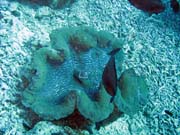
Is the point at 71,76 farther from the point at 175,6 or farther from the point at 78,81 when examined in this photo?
the point at 175,6

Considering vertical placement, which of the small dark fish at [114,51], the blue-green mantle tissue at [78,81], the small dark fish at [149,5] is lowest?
the blue-green mantle tissue at [78,81]

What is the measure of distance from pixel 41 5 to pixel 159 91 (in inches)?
59.5

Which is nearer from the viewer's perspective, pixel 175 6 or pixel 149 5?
pixel 149 5

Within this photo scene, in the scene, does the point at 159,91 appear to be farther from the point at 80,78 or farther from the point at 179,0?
the point at 179,0

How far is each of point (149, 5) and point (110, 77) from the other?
1596mm

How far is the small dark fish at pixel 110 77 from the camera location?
2129 millimetres

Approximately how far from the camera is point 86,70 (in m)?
2.35

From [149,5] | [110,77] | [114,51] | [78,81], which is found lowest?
[78,81]

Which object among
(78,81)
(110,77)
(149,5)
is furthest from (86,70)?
(149,5)

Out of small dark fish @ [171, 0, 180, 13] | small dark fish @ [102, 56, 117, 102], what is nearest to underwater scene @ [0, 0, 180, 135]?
small dark fish @ [102, 56, 117, 102]

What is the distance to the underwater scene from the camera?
2072 millimetres

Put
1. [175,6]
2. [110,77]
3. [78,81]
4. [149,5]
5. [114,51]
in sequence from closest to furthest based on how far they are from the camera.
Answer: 1. [110,77]
2. [78,81]
3. [114,51]
4. [149,5]
5. [175,6]

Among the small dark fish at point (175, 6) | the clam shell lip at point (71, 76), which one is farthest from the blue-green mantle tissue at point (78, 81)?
the small dark fish at point (175, 6)

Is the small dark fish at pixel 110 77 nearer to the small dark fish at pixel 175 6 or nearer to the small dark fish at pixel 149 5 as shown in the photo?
the small dark fish at pixel 149 5
